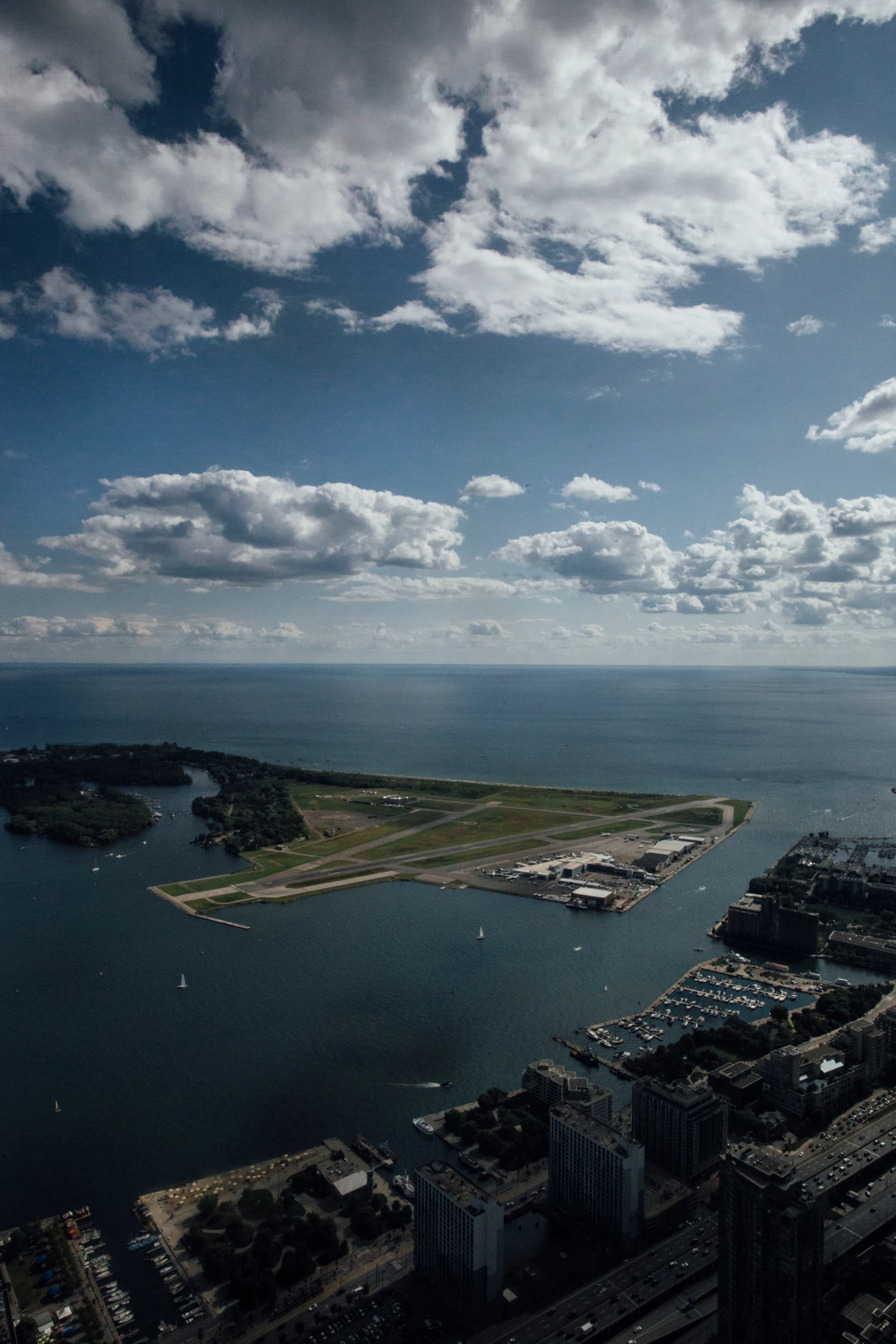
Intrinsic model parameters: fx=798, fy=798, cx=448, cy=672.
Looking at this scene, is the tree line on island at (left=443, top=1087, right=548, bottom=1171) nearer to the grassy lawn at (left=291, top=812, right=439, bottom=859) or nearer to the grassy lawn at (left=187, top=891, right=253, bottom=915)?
the grassy lawn at (left=187, top=891, right=253, bottom=915)

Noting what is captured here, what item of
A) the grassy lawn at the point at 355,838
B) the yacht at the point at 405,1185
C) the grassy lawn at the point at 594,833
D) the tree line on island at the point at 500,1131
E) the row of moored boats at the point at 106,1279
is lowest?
the row of moored boats at the point at 106,1279

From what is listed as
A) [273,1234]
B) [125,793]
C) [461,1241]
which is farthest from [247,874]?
[461,1241]

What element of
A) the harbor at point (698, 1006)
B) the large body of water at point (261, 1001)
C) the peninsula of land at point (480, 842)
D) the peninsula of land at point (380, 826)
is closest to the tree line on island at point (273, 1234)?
the large body of water at point (261, 1001)

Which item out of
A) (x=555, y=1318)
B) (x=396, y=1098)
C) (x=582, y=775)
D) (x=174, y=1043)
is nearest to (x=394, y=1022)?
(x=396, y=1098)

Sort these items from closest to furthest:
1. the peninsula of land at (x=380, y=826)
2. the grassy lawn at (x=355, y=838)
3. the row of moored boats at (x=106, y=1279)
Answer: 1. the row of moored boats at (x=106, y=1279)
2. the peninsula of land at (x=380, y=826)
3. the grassy lawn at (x=355, y=838)

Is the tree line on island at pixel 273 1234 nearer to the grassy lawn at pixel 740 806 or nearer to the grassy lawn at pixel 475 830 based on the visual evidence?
the grassy lawn at pixel 475 830

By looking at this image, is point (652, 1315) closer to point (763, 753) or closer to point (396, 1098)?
point (396, 1098)

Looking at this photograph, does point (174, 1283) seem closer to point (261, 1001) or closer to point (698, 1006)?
point (261, 1001)
